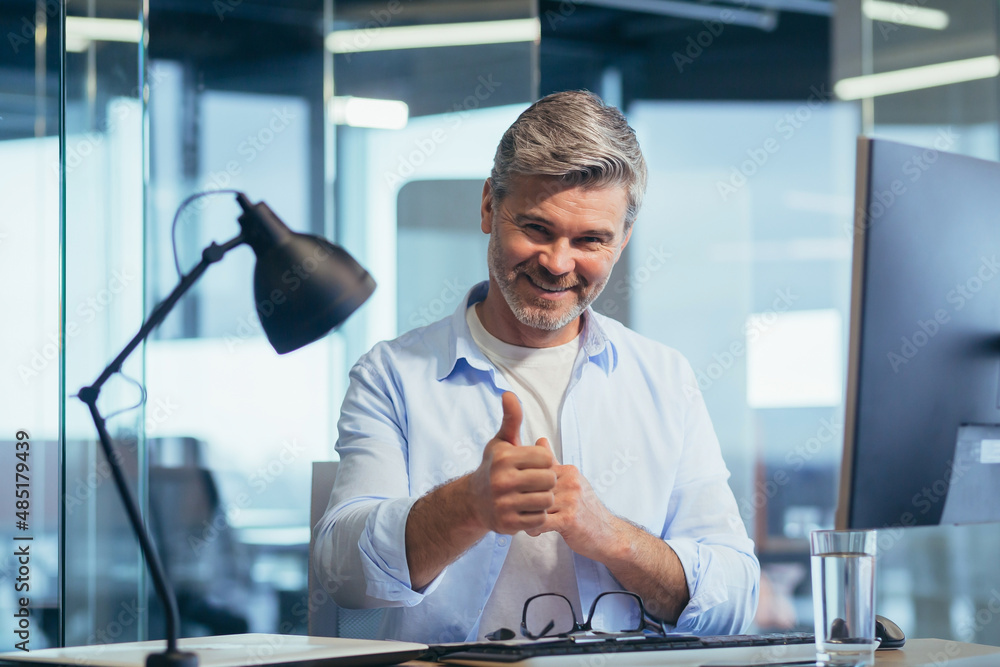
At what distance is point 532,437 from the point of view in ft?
5.14

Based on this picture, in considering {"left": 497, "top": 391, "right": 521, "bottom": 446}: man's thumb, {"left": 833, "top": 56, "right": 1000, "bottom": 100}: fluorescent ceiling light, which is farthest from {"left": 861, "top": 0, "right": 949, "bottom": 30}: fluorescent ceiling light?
{"left": 497, "top": 391, "right": 521, "bottom": 446}: man's thumb

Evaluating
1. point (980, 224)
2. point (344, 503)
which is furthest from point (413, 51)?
point (980, 224)

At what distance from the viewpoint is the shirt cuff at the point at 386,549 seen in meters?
1.24

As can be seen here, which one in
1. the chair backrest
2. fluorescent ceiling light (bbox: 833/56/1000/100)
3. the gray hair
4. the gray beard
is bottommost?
the chair backrest

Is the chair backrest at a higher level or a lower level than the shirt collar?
lower

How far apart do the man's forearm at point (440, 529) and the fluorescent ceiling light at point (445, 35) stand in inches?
75.7

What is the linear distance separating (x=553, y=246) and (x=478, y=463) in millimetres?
381

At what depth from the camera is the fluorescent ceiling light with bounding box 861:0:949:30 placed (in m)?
3.78

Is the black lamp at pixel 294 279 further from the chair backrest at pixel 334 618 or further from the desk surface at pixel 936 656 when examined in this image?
the desk surface at pixel 936 656

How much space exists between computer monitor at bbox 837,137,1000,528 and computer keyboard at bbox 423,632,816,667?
0.61 ft

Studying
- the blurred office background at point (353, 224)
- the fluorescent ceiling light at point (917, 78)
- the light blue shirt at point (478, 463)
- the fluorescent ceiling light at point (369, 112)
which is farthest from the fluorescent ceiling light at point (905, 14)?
the light blue shirt at point (478, 463)

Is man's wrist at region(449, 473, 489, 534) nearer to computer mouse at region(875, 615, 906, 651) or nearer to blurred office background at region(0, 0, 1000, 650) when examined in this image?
computer mouse at region(875, 615, 906, 651)

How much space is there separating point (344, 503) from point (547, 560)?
1.14 ft

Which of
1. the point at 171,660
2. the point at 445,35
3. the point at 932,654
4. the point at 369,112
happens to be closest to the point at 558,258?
the point at 932,654
